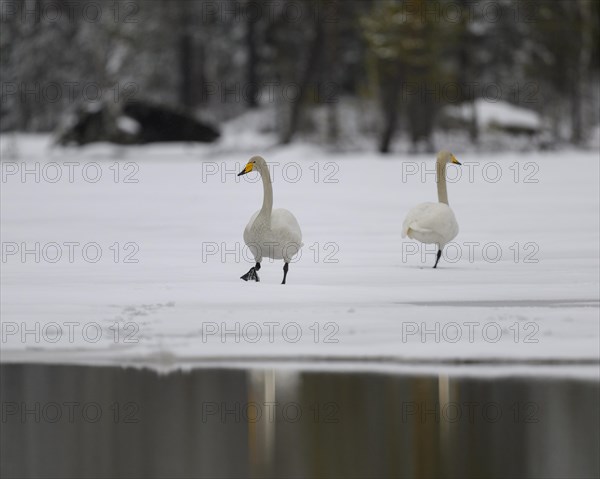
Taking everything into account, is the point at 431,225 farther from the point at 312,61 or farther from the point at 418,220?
the point at 312,61

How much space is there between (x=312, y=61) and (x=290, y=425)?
29976mm

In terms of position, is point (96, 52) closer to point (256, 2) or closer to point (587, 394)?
point (256, 2)

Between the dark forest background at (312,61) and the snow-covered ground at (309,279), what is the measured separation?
13.3m

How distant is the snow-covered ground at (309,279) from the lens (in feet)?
23.5

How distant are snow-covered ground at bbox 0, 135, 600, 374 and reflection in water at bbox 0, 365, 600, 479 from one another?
51cm

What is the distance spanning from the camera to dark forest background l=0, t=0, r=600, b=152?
33562mm

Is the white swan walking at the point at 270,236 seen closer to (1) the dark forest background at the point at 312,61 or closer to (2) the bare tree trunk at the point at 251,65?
(1) the dark forest background at the point at 312,61

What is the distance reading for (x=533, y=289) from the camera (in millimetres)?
9258

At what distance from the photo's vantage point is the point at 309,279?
32.6 ft

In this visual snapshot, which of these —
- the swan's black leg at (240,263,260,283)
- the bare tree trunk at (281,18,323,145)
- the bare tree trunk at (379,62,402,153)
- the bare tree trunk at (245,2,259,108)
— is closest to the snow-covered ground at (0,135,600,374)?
the swan's black leg at (240,263,260,283)

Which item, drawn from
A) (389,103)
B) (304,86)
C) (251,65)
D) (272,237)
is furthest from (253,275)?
(251,65)

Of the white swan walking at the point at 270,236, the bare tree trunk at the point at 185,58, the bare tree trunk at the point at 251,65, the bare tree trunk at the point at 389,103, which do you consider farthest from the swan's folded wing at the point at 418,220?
the bare tree trunk at the point at 251,65

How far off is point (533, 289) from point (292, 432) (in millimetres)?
4191

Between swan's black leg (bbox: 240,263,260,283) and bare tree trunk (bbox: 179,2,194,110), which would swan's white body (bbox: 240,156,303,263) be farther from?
bare tree trunk (bbox: 179,2,194,110)
